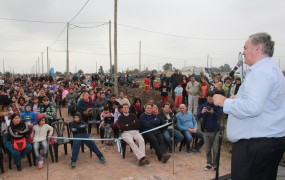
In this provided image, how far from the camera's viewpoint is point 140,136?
22.1ft

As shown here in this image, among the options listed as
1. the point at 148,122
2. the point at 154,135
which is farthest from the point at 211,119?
the point at 148,122

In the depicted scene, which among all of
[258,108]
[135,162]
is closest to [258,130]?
[258,108]

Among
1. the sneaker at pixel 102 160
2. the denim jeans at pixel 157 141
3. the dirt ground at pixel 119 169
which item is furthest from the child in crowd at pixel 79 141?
the denim jeans at pixel 157 141

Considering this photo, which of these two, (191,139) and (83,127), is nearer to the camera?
(83,127)

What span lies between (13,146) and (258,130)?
5.54 meters

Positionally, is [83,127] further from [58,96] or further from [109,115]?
[58,96]

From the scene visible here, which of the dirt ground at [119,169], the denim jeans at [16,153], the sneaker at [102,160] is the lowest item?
the dirt ground at [119,169]

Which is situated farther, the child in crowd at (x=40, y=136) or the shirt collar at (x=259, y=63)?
the child in crowd at (x=40, y=136)

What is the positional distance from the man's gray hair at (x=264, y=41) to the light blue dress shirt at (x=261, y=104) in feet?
0.21

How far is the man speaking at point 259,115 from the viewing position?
1846 mm

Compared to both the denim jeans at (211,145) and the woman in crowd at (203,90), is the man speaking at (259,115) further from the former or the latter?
the woman in crowd at (203,90)

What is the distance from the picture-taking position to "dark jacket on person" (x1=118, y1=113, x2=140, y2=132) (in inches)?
267

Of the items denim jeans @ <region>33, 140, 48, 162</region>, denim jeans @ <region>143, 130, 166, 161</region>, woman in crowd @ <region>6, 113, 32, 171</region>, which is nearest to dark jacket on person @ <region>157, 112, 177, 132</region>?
denim jeans @ <region>143, 130, 166, 161</region>

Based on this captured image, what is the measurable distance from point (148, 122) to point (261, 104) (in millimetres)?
5392
